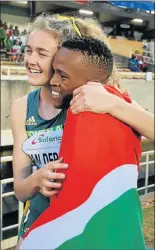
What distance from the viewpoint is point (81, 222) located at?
1100mm

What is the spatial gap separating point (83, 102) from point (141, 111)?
0.69 ft

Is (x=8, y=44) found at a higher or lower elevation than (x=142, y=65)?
higher

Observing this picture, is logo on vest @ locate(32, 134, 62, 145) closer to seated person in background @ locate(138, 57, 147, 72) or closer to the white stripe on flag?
the white stripe on flag

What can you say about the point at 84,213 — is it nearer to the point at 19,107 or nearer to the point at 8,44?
the point at 19,107

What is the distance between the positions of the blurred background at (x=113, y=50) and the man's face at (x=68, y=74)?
8.80 ft

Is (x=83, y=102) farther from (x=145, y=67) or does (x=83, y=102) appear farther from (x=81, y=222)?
(x=145, y=67)

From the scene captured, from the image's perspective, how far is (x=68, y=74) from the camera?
4.00 feet

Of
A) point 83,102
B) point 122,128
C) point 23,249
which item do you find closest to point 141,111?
point 122,128

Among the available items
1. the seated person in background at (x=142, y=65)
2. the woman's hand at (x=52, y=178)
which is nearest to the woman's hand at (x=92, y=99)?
the woman's hand at (x=52, y=178)

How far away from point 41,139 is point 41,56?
0.35 meters

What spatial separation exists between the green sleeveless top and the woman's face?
0.53 ft

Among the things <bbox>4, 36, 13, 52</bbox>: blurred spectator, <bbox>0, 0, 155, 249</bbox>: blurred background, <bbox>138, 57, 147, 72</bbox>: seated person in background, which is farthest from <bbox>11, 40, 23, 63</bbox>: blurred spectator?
<bbox>138, 57, 147, 72</bbox>: seated person in background

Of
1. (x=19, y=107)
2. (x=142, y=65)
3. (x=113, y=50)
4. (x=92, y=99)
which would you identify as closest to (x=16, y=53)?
(x=142, y=65)

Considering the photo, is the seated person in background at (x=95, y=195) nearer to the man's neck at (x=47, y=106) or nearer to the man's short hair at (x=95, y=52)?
the man's short hair at (x=95, y=52)
